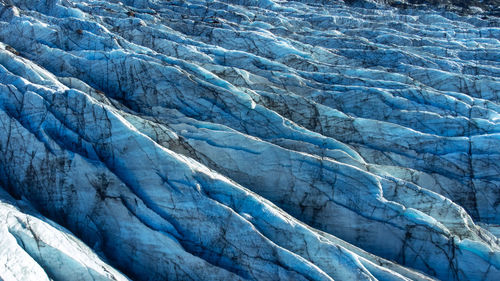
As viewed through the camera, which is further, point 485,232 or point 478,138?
point 478,138

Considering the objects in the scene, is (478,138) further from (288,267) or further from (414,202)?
(288,267)

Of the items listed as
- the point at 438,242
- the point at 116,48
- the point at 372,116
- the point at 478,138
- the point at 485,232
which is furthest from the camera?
the point at 116,48

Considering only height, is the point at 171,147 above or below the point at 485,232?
above

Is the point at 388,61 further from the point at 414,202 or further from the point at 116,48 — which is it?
the point at 116,48

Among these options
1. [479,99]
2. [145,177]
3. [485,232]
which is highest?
[479,99]

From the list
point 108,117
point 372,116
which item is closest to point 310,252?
point 108,117

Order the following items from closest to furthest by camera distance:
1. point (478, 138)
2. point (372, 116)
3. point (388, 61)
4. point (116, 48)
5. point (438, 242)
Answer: point (438, 242)
point (478, 138)
point (372, 116)
point (116, 48)
point (388, 61)
